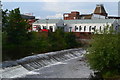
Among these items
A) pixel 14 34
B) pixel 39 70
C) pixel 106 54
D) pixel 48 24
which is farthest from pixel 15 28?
pixel 48 24

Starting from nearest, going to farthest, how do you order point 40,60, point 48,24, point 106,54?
1. point 106,54
2. point 40,60
3. point 48,24

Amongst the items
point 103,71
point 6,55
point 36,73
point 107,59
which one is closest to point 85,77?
point 103,71

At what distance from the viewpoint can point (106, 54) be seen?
1505 cm

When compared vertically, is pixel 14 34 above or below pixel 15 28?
below

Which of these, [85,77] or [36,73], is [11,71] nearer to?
[36,73]

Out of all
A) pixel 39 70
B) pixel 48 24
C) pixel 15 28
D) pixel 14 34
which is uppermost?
pixel 48 24

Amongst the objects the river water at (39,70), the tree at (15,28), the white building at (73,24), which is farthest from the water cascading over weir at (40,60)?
the white building at (73,24)

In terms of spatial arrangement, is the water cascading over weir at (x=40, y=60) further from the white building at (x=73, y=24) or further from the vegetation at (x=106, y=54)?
the white building at (x=73, y=24)

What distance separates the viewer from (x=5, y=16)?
87.2 feet

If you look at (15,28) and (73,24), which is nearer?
(15,28)

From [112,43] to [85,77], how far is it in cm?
382

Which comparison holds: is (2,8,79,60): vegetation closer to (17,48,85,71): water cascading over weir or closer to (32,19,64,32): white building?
(17,48,85,71): water cascading over weir

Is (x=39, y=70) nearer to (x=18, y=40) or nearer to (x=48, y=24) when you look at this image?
(x=18, y=40)

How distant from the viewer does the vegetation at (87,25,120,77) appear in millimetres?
14838
